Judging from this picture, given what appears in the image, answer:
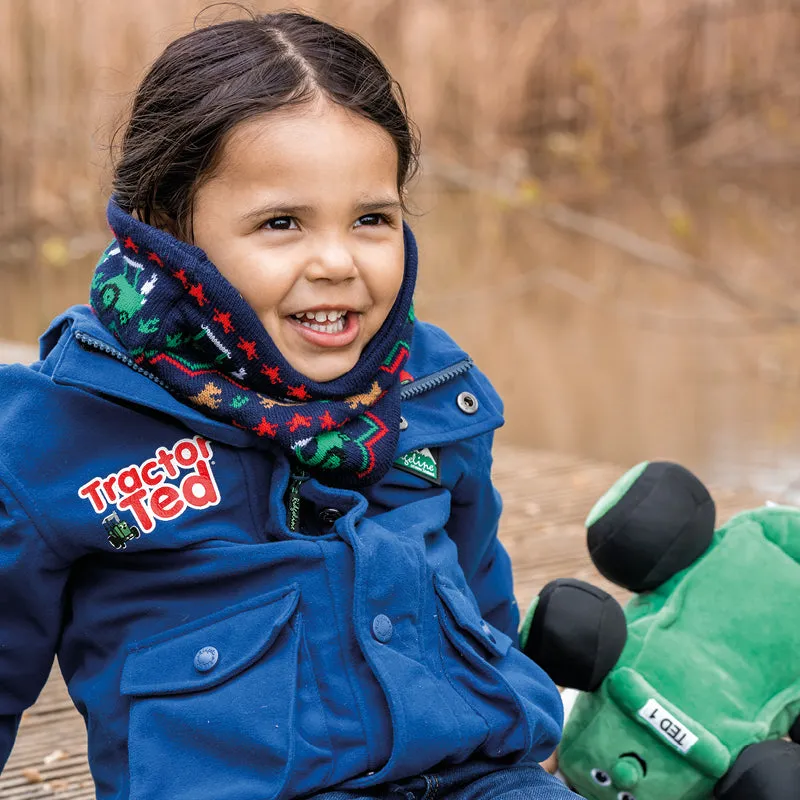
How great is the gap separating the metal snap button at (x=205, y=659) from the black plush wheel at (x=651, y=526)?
66cm

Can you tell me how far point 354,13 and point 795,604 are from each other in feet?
20.0

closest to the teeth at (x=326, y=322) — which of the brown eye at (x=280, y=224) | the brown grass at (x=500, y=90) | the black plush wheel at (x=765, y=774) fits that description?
the brown eye at (x=280, y=224)

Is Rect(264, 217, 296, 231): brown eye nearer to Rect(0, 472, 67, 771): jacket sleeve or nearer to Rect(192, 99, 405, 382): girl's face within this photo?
Rect(192, 99, 405, 382): girl's face

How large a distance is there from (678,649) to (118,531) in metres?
0.77

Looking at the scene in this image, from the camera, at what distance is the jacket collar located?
55.4 inches

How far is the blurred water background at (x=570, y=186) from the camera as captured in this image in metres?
5.21

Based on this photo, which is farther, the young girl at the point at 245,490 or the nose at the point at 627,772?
the nose at the point at 627,772

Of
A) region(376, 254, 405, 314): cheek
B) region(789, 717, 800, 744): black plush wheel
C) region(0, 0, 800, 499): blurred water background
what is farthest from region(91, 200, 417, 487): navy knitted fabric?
region(0, 0, 800, 499): blurred water background

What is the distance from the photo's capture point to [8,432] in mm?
1385

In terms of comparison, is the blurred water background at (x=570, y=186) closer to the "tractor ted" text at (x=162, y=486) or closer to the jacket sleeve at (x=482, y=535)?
the jacket sleeve at (x=482, y=535)

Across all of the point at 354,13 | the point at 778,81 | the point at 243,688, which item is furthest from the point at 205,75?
the point at 778,81

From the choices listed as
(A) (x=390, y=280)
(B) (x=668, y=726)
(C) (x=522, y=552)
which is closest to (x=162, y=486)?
(A) (x=390, y=280)

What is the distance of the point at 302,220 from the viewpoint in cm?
146

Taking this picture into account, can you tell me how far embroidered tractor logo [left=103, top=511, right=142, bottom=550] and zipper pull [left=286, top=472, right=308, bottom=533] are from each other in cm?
18
